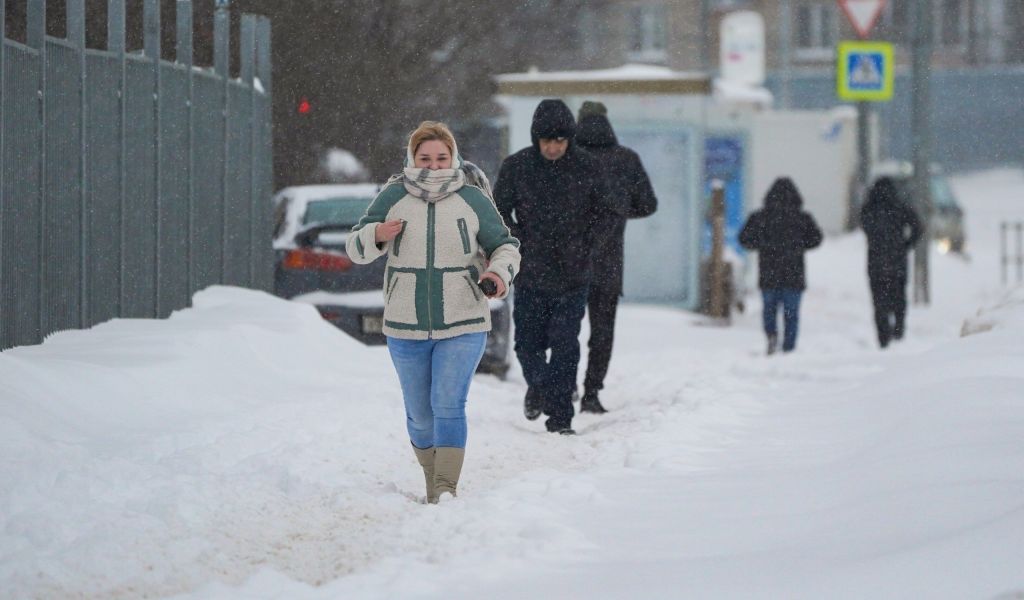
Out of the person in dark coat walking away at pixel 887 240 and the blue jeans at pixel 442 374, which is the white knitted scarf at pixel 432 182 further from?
the person in dark coat walking away at pixel 887 240

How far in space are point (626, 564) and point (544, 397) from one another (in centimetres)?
382

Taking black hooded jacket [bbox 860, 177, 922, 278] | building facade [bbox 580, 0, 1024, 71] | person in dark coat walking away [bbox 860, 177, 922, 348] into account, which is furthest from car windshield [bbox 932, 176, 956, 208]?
building facade [bbox 580, 0, 1024, 71]

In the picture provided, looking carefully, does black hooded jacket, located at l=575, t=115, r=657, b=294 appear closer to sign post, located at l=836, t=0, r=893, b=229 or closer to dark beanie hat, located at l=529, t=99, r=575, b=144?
dark beanie hat, located at l=529, t=99, r=575, b=144

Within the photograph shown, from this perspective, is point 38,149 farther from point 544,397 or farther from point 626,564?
point 626,564

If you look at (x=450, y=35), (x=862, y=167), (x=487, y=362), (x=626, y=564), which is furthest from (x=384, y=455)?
(x=862, y=167)

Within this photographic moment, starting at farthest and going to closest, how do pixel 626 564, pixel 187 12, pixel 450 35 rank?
pixel 450 35 < pixel 187 12 < pixel 626 564

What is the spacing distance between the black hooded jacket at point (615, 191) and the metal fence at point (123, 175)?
9.58 feet

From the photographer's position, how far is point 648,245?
20.2m

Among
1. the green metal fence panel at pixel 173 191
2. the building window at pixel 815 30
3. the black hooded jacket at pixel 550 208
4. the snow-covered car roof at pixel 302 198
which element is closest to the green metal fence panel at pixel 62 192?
the green metal fence panel at pixel 173 191

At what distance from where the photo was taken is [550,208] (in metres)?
9.13

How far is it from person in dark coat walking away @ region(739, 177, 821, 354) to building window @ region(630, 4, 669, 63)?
140 ft

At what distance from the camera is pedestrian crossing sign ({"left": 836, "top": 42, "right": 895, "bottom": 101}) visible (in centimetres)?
2228

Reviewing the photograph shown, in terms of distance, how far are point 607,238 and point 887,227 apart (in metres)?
6.10

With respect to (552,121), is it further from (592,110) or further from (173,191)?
(173,191)
